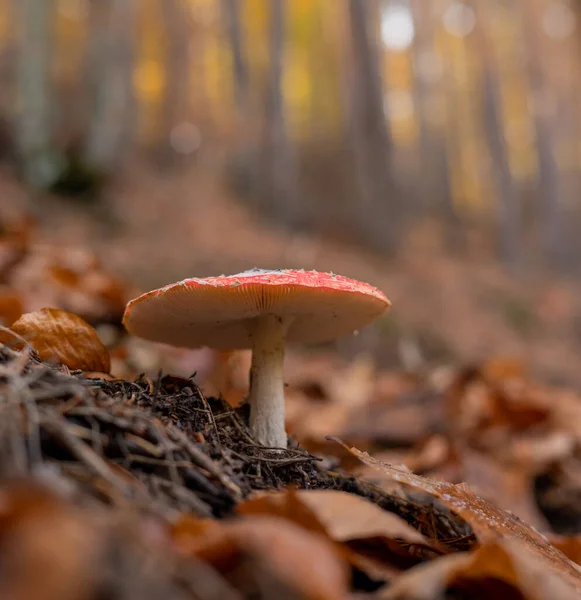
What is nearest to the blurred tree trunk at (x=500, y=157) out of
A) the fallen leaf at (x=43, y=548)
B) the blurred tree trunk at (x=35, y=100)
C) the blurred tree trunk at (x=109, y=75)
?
the blurred tree trunk at (x=109, y=75)

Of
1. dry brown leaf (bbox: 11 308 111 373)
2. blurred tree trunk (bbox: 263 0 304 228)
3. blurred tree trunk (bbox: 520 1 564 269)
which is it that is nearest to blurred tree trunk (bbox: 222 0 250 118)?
blurred tree trunk (bbox: 263 0 304 228)

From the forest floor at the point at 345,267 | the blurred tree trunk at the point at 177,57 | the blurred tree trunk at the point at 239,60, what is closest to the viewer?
the forest floor at the point at 345,267

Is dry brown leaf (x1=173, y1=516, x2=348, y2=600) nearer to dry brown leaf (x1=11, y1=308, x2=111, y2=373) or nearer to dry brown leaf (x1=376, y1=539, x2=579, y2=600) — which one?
dry brown leaf (x1=376, y1=539, x2=579, y2=600)

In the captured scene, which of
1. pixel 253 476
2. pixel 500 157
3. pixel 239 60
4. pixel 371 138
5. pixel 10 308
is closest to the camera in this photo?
pixel 253 476

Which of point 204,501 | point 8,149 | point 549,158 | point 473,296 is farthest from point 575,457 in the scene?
point 549,158

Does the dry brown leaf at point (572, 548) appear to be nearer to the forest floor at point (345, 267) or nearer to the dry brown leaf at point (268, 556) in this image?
the dry brown leaf at point (268, 556)

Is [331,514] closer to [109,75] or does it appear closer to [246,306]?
[246,306]

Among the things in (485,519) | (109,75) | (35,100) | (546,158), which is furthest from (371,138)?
(546,158)
